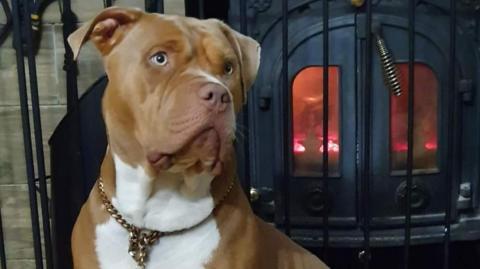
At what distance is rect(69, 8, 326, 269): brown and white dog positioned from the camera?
55.9 inches

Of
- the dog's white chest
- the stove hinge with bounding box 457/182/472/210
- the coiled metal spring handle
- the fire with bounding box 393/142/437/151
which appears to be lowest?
the stove hinge with bounding box 457/182/472/210

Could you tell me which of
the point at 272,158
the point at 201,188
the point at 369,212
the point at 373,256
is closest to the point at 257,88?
the point at 272,158

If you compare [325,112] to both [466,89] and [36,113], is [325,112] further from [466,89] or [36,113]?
[36,113]

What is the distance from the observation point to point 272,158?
2334 millimetres

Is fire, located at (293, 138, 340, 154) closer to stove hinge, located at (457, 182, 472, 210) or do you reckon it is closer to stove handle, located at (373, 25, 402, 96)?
stove handle, located at (373, 25, 402, 96)

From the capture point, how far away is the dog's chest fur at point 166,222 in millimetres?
1562

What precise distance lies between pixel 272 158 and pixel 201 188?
2.58 ft

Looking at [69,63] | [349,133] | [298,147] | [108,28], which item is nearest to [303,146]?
[298,147]

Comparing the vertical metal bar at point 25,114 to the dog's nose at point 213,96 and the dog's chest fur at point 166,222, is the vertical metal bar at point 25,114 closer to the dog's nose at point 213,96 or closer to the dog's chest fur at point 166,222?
the dog's chest fur at point 166,222

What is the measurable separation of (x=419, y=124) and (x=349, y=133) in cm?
18

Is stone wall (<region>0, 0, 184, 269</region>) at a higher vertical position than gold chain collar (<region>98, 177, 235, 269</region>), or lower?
higher

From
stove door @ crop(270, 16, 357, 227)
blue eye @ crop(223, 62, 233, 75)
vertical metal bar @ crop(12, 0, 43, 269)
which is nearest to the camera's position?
blue eye @ crop(223, 62, 233, 75)

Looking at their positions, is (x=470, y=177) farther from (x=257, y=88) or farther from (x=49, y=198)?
(x=49, y=198)

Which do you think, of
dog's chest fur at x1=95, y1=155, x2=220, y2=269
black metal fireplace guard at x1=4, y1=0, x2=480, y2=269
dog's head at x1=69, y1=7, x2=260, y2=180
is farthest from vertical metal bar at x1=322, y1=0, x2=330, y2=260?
dog's chest fur at x1=95, y1=155, x2=220, y2=269
